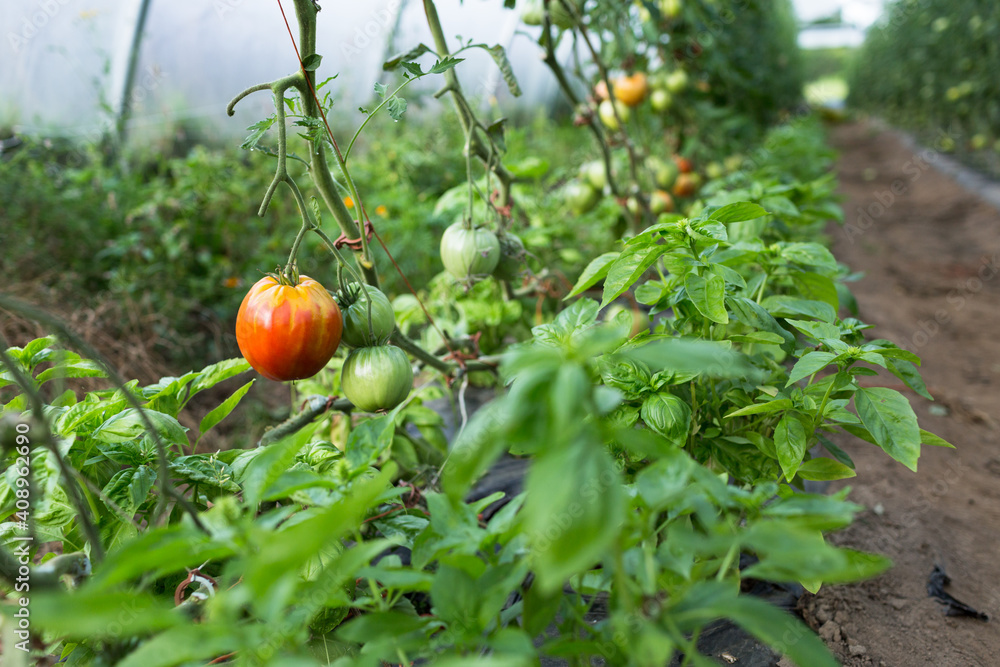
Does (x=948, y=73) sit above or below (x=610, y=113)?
below

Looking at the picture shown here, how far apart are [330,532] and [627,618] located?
0.25 metres

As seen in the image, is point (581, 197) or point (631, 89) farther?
point (631, 89)

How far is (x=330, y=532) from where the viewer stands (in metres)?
0.45

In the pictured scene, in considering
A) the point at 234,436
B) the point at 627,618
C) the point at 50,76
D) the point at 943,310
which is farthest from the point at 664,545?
the point at 50,76

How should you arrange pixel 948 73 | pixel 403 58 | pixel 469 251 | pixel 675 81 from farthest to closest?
pixel 948 73 < pixel 675 81 < pixel 469 251 < pixel 403 58

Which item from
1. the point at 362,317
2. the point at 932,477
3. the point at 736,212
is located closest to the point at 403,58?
the point at 362,317

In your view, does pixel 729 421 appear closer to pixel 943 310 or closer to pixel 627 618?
pixel 627 618

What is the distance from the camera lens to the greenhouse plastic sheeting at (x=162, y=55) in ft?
11.2

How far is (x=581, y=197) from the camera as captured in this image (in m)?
2.48

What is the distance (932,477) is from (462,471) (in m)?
1.72

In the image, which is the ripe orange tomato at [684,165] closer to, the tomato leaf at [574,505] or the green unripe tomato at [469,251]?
the green unripe tomato at [469,251]

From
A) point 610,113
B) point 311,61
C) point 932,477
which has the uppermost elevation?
point 311,61

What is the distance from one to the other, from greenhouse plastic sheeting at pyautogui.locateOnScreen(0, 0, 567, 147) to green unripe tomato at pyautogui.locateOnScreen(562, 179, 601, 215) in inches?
39.1

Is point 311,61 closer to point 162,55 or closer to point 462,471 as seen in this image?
point 462,471
